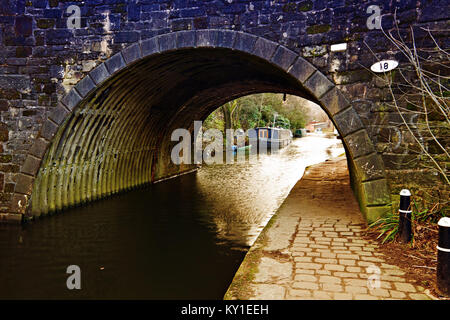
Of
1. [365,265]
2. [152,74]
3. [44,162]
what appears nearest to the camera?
[365,265]

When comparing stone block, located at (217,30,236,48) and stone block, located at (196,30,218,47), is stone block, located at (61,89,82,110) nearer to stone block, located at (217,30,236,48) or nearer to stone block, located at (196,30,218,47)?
stone block, located at (196,30,218,47)

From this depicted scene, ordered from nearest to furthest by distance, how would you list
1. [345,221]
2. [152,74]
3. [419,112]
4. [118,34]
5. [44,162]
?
[419,112], [345,221], [118,34], [44,162], [152,74]

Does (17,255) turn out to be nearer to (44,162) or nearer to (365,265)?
(44,162)

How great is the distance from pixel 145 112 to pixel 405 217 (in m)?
7.32

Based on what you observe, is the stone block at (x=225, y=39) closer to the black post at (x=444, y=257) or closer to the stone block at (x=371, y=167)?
the stone block at (x=371, y=167)

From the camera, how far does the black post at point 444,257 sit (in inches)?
→ 129

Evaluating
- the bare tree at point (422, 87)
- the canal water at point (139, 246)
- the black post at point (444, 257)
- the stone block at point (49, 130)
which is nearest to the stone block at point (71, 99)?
the stone block at point (49, 130)

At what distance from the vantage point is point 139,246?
6.20 meters

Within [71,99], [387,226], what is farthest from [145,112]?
[387,226]

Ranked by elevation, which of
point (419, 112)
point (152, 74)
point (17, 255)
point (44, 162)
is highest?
point (152, 74)

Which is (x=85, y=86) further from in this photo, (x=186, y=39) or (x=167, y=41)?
(x=186, y=39)

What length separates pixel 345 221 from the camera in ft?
20.3

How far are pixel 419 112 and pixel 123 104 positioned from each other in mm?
6338
